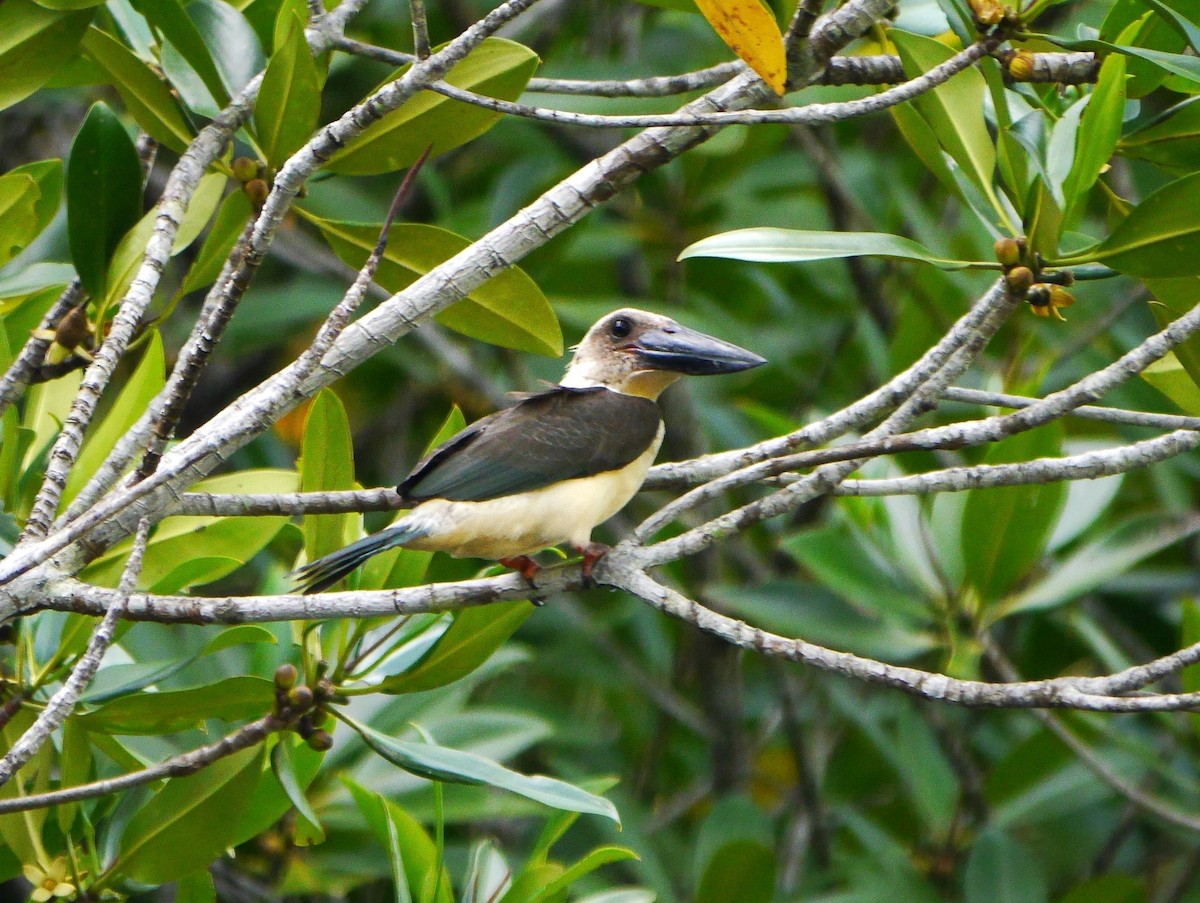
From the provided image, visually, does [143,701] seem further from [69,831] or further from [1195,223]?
[1195,223]

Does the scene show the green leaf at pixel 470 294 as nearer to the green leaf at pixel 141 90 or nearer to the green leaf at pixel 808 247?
the green leaf at pixel 141 90

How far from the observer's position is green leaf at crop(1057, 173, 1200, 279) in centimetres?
236

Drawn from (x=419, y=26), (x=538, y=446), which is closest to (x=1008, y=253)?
(x=419, y=26)

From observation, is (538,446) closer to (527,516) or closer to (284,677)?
(527,516)

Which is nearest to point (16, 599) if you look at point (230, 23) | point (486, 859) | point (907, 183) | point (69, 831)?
point (69, 831)

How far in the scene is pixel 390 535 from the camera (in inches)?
113

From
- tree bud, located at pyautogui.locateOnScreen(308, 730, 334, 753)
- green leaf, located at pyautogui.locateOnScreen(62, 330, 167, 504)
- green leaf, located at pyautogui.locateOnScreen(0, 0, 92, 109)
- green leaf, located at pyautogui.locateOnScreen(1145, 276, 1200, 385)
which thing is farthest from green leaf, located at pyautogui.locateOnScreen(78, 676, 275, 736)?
green leaf, located at pyautogui.locateOnScreen(1145, 276, 1200, 385)

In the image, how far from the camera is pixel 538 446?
3.32 m

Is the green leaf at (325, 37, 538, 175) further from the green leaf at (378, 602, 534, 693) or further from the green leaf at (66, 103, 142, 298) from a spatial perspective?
the green leaf at (378, 602, 534, 693)

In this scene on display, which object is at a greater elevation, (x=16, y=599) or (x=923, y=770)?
(x=16, y=599)

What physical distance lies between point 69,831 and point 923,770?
295 centimetres

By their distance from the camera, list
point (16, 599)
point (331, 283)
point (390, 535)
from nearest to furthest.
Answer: point (16, 599)
point (390, 535)
point (331, 283)

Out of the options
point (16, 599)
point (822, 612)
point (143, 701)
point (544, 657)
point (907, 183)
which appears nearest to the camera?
point (16, 599)

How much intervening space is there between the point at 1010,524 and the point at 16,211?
105 inches
